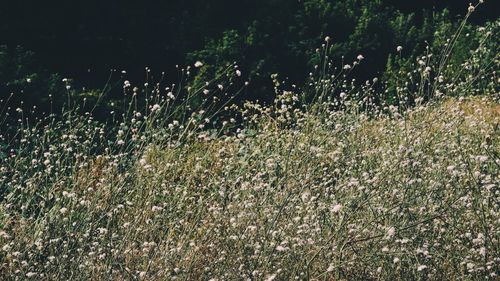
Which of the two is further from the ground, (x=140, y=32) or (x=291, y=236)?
(x=291, y=236)

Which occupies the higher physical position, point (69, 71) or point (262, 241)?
point (262, 241)

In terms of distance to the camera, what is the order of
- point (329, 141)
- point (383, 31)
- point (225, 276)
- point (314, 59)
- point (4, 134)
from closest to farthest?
point (225, 276) → point (329, 141) → point (4, 134) → point (314, 59) → point (383, 31)

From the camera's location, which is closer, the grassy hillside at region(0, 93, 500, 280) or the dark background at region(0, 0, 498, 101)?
the grassy hillside at region(0, 93, 500, 280)

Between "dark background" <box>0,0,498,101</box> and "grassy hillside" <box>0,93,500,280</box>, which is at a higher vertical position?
"grassy hillside" <box>0,93,500,280</box>

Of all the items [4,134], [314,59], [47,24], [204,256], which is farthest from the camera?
[314,59]

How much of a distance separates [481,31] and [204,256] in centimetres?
696

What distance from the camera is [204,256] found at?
3490mm

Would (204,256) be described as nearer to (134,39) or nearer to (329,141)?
(329,141)

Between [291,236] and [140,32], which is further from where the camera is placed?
[140,32]

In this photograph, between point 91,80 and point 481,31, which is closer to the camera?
point 91,80

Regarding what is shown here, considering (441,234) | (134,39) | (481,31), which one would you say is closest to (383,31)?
(481,31)

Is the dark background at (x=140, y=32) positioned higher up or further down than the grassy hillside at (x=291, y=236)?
further down

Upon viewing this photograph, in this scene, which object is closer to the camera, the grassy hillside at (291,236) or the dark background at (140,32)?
the grassy hillside at (291,236)

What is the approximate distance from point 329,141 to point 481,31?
535 cm
